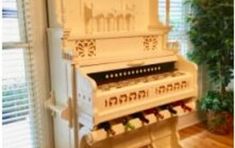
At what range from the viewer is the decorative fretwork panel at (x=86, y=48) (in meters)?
1.90

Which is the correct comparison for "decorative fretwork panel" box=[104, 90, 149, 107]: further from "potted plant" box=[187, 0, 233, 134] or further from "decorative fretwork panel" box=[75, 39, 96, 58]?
"potted plant" box=[187, 0, 233, 134]

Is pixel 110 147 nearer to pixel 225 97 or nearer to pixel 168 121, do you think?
pixel 168 121

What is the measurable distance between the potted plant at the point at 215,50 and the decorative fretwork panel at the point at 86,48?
4.21 feet

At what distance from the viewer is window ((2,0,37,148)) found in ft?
6.13

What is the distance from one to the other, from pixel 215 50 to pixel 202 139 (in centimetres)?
88

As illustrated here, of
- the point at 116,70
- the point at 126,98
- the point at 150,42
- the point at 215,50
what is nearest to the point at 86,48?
the point at 116,70

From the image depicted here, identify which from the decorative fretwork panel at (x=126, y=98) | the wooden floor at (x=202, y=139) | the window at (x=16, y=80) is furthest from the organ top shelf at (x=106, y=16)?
the wooden floor at (x=202, y=139)

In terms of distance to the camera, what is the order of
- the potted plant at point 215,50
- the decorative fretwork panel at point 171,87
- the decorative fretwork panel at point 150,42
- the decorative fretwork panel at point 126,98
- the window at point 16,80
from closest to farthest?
the decorative fretwork panel at point 126,98, the window at point 16,80, the decorative fretwork panel at point 171,87, the decorative fretwork panel at point 150,42, the potted plant at point 215,50

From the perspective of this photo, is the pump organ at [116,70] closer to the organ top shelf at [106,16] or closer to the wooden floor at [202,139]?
the organ top shelf at [106,16]

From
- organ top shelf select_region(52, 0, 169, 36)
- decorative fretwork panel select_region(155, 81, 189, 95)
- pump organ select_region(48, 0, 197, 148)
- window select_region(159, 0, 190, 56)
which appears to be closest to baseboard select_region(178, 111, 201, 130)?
window select_region(159, 0, 190, 56)

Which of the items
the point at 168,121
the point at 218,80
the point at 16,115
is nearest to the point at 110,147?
the point at 168,121

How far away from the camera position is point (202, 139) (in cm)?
286

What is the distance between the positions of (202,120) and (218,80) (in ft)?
2.08

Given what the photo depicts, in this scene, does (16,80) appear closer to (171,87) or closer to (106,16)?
(106,16)
